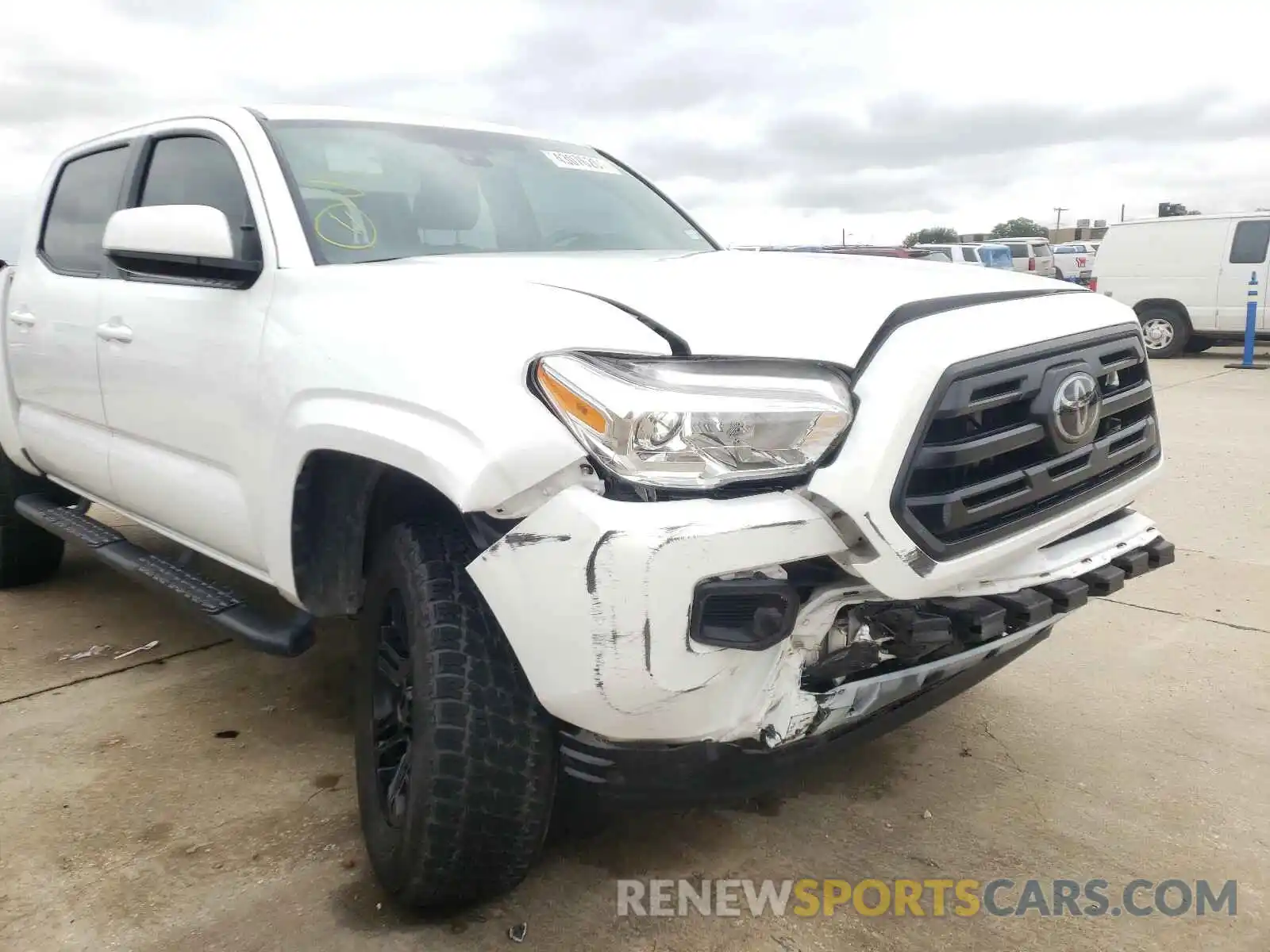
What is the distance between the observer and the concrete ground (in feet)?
6.88

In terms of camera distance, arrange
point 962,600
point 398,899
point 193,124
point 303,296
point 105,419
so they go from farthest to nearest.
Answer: point 105,419
point 193,124
point 303,296
point 398,899
point 962,600

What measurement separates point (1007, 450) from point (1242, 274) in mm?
12511

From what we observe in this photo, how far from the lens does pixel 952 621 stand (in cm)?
190

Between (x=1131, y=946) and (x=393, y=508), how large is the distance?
1.79 metres

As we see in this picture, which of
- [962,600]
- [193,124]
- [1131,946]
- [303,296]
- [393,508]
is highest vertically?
[193,124]

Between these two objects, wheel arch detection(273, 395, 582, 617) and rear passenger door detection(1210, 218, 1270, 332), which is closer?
wheel arch detection(273, 395, 582, 617)

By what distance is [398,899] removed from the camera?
6.95 ft

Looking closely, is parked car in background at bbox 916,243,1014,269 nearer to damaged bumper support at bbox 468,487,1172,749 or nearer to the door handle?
the door handle

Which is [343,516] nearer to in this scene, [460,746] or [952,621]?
[460,746]

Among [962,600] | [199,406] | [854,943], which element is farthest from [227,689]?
[962,600]

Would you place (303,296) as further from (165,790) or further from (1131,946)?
(1131,946)

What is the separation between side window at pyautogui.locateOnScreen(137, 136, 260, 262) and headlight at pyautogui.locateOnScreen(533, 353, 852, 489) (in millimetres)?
1208

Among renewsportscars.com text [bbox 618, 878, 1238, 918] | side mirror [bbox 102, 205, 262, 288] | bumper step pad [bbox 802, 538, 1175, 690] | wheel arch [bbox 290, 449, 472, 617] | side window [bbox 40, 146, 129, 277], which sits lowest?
renewsportscars.com text [bbox 618, 878, 1238, 918]

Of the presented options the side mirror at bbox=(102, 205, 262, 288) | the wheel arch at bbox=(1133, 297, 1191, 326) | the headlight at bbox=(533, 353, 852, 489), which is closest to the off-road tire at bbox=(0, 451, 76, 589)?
the side mirror at bbox=(102, 205, 262, 288)
